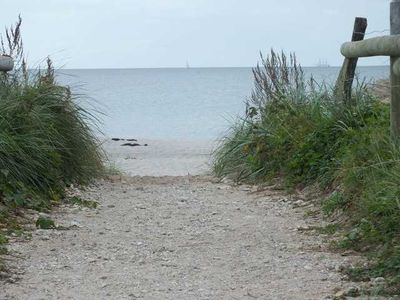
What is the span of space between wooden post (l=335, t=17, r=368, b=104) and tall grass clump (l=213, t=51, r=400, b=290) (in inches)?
3.5

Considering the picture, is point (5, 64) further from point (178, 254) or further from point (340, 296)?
point (340, 296)

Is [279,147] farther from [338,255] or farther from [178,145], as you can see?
[178,145]

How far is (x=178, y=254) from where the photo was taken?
633 cm

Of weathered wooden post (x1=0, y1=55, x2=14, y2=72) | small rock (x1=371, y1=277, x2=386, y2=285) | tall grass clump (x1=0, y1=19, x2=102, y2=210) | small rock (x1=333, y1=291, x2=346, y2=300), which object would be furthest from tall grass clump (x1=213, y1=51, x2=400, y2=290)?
weathered wooden post (x1=0, y1=55, x2=14, y2=72)

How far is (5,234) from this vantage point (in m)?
6.79

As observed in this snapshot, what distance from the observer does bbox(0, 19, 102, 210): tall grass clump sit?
816cm

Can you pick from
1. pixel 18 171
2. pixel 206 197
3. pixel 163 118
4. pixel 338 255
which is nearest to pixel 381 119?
pixel 206 197

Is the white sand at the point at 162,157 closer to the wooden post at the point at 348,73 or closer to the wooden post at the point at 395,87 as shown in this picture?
the wooden post at the point at 348,73

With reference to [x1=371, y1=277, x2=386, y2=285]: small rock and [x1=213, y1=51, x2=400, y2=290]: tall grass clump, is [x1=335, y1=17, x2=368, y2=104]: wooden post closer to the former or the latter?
[x1=213, y1=51, x2=400, y2=290]: tall grass clump

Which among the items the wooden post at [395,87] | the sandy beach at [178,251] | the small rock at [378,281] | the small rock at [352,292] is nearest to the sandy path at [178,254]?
the sandy beach at [178,251]

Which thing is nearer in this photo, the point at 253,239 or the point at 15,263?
the point at 15,263

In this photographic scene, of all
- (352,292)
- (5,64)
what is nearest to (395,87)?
(352,292)

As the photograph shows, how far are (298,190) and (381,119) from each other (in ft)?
3.57

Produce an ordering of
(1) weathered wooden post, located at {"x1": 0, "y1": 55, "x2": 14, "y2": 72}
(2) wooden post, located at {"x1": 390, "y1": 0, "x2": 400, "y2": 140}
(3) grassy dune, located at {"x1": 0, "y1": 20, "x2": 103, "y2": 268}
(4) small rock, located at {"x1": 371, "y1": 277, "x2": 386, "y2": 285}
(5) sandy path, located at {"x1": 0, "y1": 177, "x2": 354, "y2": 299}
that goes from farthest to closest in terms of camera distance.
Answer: (1) weathered wooden post, located at {"x1": 0, "y1": 55, "x2": 14, "y2": 72} < (3) grassy dune, located at {"x1": 0, "y1": 20, "x2": 103, "y2": 268} < (2) wooden post, located at {"x1": 390, "y1": 0, "x2": 400, "y2": 140} < (5) sandy path, located at {"x1": 0, "y1": 177, "x2": 354, "y2": 299} < (4) small rock, located at {"x1": 371, "y1": 277, "x2": 386, "y2": 285}
